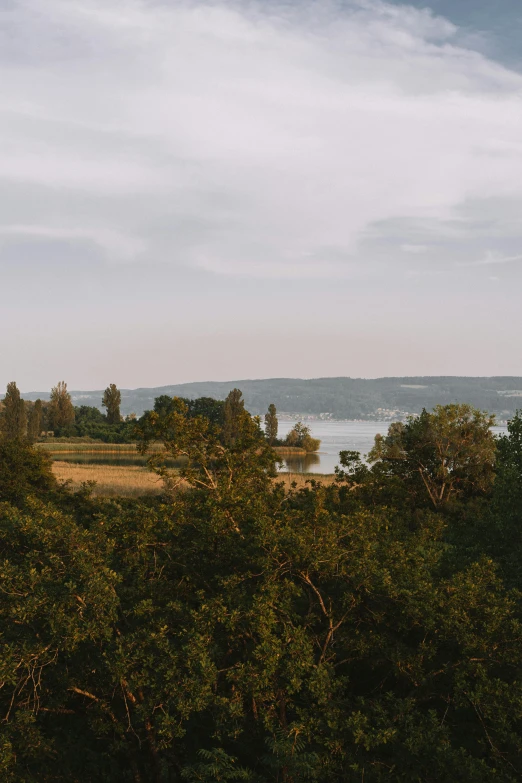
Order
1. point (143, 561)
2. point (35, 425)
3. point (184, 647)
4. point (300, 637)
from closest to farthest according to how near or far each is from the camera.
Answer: point (184, 647) < point (300, 637) < point (143, 561) < point (35, 425)

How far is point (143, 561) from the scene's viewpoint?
8742 mm

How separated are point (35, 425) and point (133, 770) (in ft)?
Answer: 261

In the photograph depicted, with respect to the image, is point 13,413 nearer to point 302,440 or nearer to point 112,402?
point 112,402

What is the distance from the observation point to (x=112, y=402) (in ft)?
328

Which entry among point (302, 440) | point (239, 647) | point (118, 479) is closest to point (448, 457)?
point (239, 647)

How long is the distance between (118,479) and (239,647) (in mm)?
39188

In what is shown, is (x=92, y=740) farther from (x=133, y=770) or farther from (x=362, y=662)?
(x=362, y=662)

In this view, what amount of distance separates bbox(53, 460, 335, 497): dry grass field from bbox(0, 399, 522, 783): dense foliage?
82.7 ft

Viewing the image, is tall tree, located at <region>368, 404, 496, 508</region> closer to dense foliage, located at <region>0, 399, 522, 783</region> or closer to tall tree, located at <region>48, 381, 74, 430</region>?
dense foliage, located at <region>0, 399, 522, 783</region>

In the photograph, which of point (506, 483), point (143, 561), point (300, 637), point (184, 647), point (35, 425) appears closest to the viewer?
point (184, 647)

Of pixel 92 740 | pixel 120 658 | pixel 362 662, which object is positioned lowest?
pixel 92 740

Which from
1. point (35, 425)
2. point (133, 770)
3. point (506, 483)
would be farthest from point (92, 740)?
point (35, 425)

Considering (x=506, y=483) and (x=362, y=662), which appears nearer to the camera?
(x=362, y=662)

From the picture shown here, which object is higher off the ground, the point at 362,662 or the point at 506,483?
the point at 506,483
